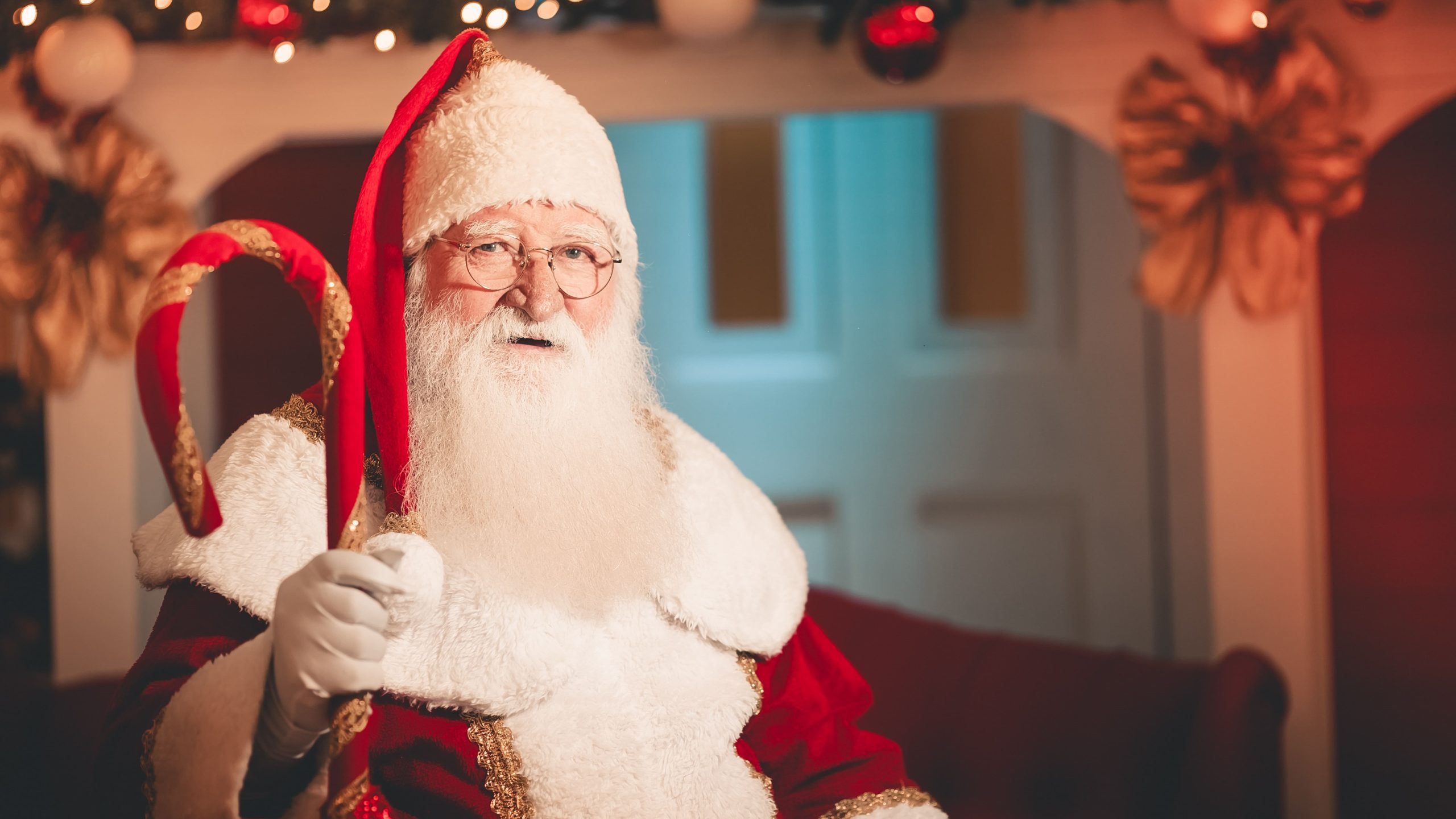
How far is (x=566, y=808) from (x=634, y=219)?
6.64 feet

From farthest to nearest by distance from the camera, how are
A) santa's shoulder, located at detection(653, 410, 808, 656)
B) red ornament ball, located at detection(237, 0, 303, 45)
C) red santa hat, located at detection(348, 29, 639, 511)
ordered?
red ornament ball, located at detection(237, 0, 303, 45)
santa's shoulder, located at detection(653, 410, 808, 656)
red santa hat, located at detection(348, 29, 639, 511)

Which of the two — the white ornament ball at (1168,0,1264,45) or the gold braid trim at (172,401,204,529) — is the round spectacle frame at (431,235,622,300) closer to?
the gold braid trim at (172,401,204,529)

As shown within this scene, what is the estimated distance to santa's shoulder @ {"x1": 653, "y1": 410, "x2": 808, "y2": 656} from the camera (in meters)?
1.33

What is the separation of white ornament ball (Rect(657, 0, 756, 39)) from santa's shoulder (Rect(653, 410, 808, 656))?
0.97 meters

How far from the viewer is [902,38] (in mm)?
2125

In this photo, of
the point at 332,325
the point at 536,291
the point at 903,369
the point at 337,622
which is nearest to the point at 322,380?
the point at 332,325

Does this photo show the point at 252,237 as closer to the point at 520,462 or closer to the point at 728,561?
the point at 520,462

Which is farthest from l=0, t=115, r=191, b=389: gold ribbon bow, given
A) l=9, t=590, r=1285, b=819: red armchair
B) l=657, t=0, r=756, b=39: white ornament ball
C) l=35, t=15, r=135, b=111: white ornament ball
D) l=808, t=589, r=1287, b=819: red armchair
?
l=808, t=589, r=1287, b=819: red armchair

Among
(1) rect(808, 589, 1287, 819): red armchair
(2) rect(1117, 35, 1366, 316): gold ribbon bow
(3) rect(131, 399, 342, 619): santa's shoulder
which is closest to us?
(3) rect(131, 399, 342, 619): santa's shoulder

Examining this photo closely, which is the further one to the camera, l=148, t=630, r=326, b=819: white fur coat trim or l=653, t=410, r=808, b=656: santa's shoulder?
l=653, t=410, r=808, b=656: santa's shoulder

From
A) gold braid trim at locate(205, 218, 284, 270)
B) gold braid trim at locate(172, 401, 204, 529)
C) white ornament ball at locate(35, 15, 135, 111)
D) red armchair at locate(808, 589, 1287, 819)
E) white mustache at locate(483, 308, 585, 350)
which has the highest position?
white ornament ball at locate(35, 15, 135, 111)

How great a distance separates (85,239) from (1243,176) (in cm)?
233

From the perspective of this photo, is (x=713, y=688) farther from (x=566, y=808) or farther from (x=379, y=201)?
(x=379, y=201)

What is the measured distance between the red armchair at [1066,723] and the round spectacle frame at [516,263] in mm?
1353
